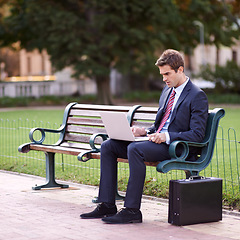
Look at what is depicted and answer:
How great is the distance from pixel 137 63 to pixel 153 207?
2619 centimetres

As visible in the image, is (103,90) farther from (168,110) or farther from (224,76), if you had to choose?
(168,110)

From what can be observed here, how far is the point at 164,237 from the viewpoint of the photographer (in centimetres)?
529

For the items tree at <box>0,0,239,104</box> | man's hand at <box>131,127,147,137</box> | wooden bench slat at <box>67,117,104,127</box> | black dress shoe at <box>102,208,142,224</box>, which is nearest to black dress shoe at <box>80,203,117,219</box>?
black dress shoe at <box>102,208,142,224</box>

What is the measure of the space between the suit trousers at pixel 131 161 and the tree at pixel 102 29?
24.3m

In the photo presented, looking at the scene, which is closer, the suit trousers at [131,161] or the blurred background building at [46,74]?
the suit trousers at [131,161]

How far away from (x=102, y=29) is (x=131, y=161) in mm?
25857

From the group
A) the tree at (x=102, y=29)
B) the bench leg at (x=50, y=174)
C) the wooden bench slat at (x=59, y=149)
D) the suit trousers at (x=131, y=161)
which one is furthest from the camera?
the tree at (x=102, y=29)

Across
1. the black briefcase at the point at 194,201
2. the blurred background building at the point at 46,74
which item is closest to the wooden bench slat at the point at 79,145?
the black briefcase at the point at 194,201

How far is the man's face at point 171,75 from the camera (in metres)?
6.04

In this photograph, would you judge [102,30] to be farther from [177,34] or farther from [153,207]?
[153,207]

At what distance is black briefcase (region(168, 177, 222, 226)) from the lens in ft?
18.6

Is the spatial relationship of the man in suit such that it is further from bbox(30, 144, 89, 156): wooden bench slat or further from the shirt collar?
bbox(30, 144, 89, 156): wooden bench slat

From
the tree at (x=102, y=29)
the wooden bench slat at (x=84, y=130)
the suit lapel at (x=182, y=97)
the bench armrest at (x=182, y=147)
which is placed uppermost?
the tree at (x=102, y=29)

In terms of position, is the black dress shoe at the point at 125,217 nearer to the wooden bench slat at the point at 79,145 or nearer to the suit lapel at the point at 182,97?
the suit lapel at the point at 182,97
